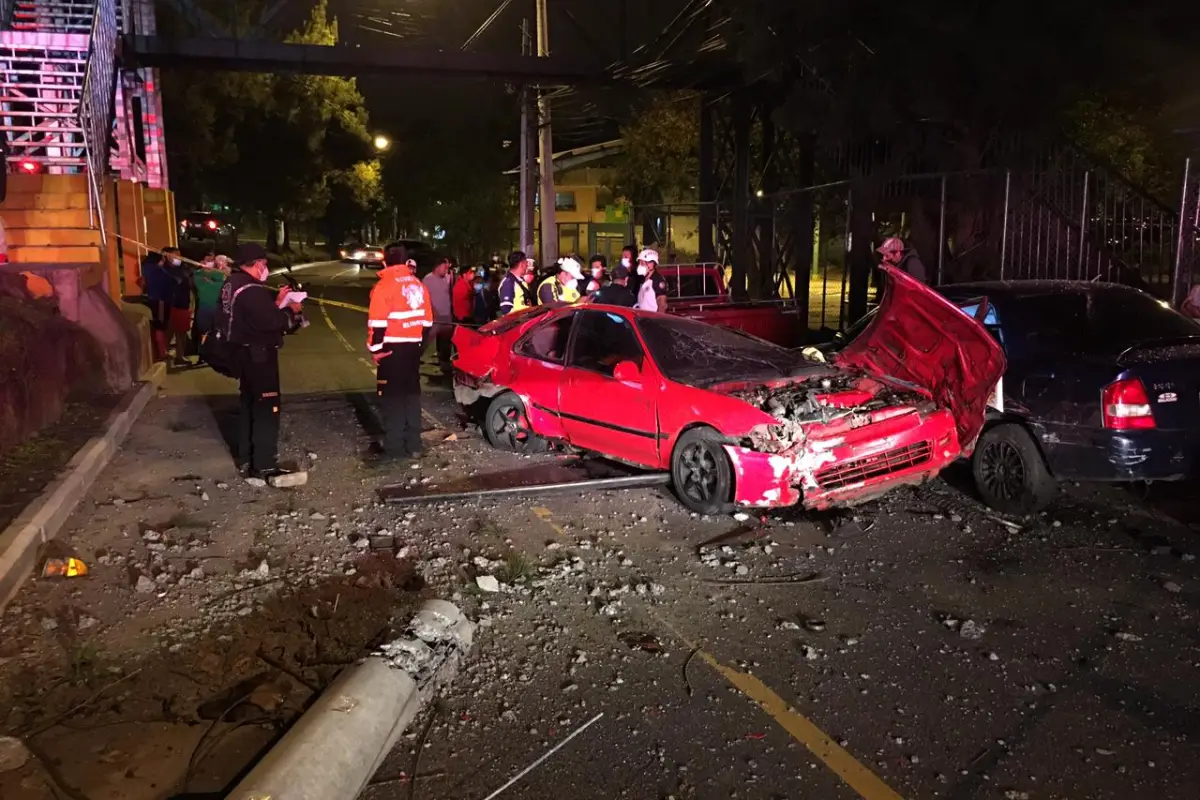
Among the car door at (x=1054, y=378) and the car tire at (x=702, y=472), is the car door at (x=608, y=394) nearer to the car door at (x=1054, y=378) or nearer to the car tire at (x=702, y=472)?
the car tire at (x=702, y=472)

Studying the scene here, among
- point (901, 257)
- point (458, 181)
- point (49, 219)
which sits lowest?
point (901, 257)

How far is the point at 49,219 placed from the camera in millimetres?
12547

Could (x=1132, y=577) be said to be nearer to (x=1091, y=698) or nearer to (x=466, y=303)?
(x=1091, y=698)

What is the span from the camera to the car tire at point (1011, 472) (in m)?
6.32

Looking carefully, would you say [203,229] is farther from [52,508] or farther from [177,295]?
[52,508]

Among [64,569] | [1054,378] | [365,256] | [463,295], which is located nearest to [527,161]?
[463,295]

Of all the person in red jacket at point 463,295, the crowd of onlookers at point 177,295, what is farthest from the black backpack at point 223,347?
the person in red jacket at point 463,295

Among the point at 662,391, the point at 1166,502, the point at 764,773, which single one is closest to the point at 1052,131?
the point at 1166,502

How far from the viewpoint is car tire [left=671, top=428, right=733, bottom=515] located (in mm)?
6266

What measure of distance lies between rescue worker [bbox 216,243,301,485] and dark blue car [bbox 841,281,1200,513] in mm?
5166

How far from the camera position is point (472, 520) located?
21.5 ft

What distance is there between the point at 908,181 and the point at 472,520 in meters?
9.52

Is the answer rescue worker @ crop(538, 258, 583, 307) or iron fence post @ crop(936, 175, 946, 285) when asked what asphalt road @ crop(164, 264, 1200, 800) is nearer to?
rescue worker @ crop(538, 258, 583, 307)

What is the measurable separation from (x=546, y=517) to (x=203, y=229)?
31863mm
